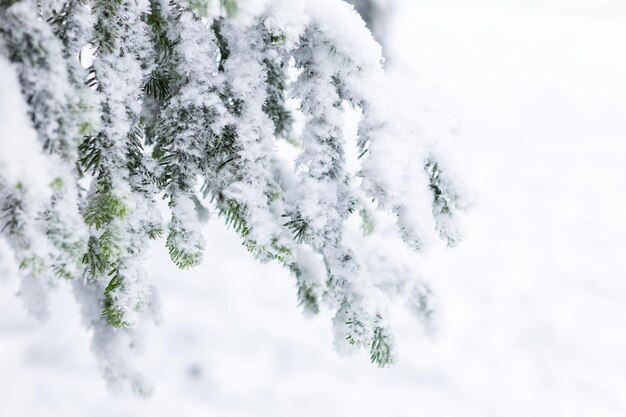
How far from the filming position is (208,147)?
1271 mm

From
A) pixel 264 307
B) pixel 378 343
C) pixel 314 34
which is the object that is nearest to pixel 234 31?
pixel 314 34

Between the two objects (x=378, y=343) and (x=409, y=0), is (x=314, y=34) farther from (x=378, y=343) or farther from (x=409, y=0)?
(x=409, y=0)

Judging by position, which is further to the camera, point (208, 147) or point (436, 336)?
point (436, 336)

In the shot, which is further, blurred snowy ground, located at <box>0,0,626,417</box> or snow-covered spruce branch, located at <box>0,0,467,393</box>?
blurred snowy ground, located at <box>0,0,626,417</box>

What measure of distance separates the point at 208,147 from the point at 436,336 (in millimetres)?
1487

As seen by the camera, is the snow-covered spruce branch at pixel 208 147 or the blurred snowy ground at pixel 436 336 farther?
the blurred snowy ground at pixel 436 336

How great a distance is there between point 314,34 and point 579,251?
16.8ft

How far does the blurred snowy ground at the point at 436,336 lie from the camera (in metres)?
3.62

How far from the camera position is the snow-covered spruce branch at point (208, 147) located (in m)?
1.02

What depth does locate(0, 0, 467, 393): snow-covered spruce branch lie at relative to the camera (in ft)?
3.36

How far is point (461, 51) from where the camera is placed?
35.2 feet

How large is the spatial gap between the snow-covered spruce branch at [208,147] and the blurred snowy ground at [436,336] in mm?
378

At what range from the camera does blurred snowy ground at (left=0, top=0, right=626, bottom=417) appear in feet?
11.9

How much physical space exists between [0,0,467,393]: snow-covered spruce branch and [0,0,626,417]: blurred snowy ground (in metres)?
0.38
